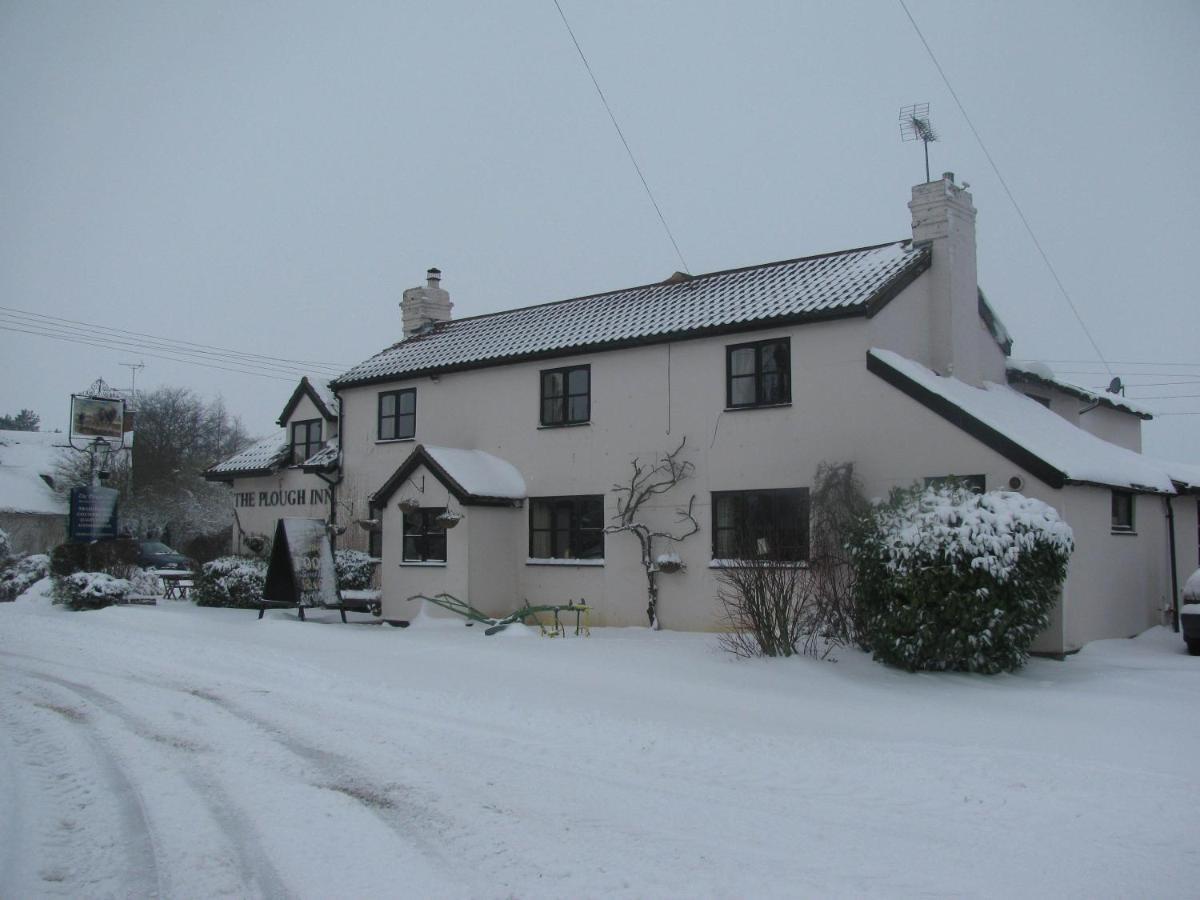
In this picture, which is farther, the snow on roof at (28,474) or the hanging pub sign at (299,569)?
the snow on roof at (28,474)

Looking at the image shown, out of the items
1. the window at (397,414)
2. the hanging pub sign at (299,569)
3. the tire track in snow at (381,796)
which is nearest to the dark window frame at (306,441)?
the window at (397,414)

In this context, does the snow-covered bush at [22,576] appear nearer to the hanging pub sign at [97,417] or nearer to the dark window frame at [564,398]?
the hanging pub sign at [97,417]

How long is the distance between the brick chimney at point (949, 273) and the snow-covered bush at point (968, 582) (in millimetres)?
6077

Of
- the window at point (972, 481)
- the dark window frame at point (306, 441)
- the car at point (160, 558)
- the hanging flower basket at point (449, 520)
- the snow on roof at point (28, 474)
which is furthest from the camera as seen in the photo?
the snow on roof at point (28, 474)

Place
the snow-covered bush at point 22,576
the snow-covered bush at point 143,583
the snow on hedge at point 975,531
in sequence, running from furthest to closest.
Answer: the snow-covered bush at point 22,576 → the snow-covered bush at point 143,583 → the snow on hedge at point 975,531

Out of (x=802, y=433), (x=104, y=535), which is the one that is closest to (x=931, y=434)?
(x=802, y=433)

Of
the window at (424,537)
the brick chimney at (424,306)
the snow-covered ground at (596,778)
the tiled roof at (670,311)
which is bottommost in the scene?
the snow-covered ground at (596,778)

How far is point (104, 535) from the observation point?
86.8 feet

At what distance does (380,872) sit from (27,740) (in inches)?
218

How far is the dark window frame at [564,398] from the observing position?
69.6 ft

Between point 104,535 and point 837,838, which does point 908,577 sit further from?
point 104,535

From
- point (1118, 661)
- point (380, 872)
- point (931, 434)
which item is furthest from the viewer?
point (931, 434)

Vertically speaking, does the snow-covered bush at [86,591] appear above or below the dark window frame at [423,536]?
below

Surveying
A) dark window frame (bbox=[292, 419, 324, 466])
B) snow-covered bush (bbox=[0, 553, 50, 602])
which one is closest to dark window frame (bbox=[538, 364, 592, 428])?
dark window frame (bbox=[292, 419, 324, 466])
